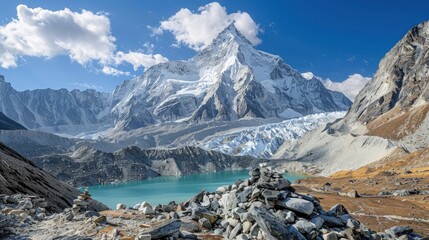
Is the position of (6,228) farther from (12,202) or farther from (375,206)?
(375,206)

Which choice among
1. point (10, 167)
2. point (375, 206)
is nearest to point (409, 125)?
point (375, 206)

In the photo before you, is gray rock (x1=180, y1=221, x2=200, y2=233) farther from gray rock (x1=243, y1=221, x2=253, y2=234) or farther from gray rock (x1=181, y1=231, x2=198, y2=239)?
gray rock (x1=243, y1=221, x2=253, y2=234)

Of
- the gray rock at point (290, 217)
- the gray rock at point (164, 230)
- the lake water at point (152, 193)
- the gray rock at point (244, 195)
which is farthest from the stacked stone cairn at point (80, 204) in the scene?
the lake water at point (152, 193)

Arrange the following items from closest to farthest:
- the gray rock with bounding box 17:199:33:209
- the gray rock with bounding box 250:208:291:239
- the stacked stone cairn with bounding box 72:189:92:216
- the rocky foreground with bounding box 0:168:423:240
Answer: the gray rock with bounding box 250:208:291:239 < the rocky foreground with bounding box 0:168:423:240 < the stacked stone cairn with bounding box 72:189:92:216 < the gray rock with bounding box 17:199:33:209

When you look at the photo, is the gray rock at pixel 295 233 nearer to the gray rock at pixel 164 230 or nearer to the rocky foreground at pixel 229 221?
the rocky foreground at pixel 229 221

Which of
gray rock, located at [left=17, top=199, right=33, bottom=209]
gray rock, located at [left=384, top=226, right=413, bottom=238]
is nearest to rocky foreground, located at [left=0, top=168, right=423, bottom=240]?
gray rock, located at [left=384, top=226, right=413, bottom=238]

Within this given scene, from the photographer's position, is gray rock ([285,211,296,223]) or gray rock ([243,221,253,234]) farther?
gray rock ([285,211,296,223])

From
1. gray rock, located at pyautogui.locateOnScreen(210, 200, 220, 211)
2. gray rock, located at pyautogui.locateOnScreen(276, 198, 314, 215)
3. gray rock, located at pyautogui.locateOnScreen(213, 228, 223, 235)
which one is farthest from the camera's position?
gray rock, located at pyautogui.locateOnScreen(210, 200, 220, 211)

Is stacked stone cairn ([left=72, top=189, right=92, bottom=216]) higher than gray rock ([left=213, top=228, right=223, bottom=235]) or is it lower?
higher

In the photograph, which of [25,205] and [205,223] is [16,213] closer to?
[25,205]
